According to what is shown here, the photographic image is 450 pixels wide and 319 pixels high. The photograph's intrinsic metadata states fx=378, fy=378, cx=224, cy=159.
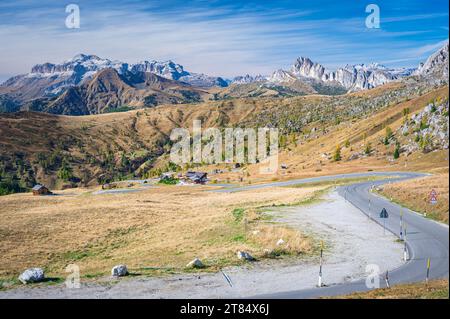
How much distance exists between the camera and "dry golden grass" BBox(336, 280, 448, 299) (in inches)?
712

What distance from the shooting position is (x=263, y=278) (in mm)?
24781

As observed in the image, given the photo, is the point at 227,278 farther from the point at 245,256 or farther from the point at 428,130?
the point at 428,130

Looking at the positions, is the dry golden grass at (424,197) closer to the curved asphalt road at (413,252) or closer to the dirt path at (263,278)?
the curved asphalt road at (413,252)

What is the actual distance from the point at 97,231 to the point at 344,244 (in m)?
35.9

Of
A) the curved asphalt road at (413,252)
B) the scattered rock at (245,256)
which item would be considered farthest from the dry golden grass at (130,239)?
the curved asphalt road at (413,252)

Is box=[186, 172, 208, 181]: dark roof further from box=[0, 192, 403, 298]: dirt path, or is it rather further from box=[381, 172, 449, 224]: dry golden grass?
box=[0, 192, 403, 298]: dirt path

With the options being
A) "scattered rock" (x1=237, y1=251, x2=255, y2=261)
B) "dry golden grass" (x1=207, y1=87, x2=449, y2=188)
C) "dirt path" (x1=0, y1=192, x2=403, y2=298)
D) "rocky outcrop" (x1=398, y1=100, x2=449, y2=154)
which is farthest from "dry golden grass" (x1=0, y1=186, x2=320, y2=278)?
"rocky outcrop" (x1=398, y1=100, x2=449, y2=154)

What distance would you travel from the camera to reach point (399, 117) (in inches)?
6673

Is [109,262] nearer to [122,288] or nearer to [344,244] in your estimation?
[122,288]

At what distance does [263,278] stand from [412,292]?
9066mm

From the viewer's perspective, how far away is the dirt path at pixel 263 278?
22359 millimetres

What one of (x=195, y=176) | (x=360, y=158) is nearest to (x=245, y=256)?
(x=195, y=176)
